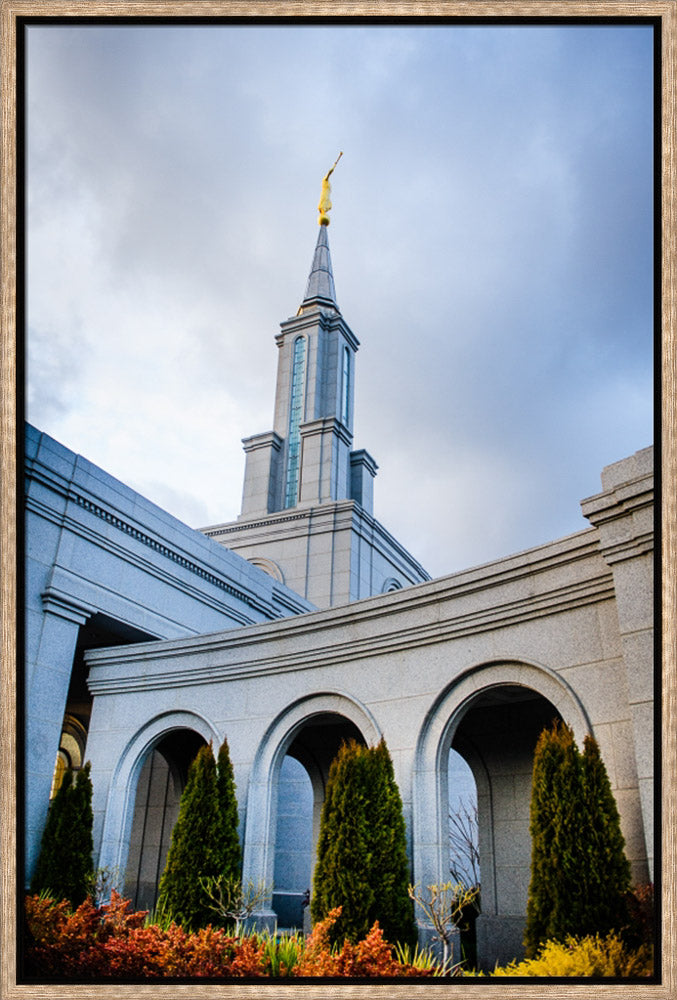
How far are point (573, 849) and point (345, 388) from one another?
25.9 metres

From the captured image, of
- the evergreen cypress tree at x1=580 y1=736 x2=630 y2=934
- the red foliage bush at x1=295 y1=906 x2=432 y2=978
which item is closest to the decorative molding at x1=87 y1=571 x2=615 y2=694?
the evergreen cypress tree at x1=580 y1=736 x2=630 y2=934

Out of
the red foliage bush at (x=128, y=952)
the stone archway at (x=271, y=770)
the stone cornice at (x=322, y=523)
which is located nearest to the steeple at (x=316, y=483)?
the stone cornice at (x=322, y=523)

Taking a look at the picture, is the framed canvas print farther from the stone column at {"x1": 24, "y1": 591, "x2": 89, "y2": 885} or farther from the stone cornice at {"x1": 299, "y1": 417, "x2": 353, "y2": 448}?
the stone cornice at {"x1": 299, "y1": 417, "x2": 353, "y2": 448}

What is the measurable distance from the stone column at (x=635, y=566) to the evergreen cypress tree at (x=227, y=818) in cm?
581

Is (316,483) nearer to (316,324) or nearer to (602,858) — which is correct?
(316,324)

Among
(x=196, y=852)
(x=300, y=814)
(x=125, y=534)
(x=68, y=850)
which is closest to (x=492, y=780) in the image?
(x=196, y=852)

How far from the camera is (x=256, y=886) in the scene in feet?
34.6

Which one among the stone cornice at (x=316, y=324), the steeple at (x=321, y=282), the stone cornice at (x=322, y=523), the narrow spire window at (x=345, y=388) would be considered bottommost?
the stone cornice at (x=322, y=523)

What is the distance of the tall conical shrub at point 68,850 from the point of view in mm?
10992

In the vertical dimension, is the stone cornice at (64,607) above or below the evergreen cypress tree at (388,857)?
above

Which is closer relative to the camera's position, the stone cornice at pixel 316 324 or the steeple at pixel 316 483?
the steeple at pixel 316 483

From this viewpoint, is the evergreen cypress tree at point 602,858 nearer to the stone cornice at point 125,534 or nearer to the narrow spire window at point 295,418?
the stone cornice at point 125,534

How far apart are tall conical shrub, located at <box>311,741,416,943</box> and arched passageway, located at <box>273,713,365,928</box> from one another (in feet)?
14.2

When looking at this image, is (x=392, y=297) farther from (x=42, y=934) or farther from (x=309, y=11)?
(x=42, y=934)
